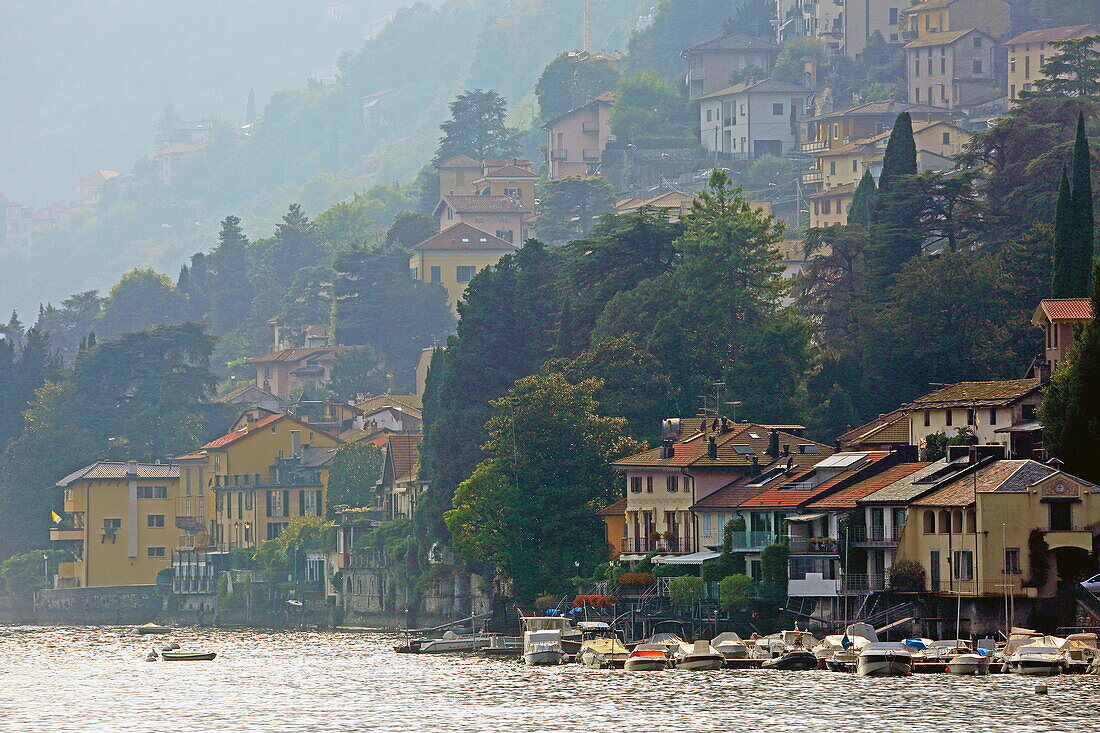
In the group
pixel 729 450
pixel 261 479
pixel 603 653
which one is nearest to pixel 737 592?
pixel 603 653

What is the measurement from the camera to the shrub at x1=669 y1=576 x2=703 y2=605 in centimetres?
10288

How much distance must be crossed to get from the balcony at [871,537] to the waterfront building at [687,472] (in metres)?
13.4

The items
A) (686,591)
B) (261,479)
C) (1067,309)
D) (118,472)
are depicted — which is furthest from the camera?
(118,472)

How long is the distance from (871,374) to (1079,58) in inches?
1714

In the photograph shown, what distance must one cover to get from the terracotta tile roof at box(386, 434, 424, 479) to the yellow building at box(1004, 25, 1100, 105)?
2589 inches

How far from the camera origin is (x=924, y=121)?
19175 centimetres

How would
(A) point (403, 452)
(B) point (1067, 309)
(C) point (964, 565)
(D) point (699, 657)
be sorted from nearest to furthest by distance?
1. (C) point (964, 565)
2. (D) point (699, 657)
3. (B) point (1067, 309)
4. (A) point (403, 452)

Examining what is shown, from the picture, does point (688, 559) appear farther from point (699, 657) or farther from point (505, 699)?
point (505, 699)

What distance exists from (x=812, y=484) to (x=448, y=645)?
20.0m

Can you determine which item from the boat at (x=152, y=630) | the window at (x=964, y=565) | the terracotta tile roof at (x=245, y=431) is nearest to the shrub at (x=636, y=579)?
the window at (x=964, y=565)

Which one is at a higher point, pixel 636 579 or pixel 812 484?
pixel 812 484

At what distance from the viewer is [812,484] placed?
10425cm

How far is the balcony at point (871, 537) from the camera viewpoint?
314 feet

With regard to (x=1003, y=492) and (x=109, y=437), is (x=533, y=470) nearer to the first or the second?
(x=1003, y=492)
